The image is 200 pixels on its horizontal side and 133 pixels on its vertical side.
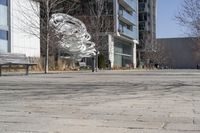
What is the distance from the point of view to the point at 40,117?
296 inches

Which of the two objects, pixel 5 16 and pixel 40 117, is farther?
pixel 5 16

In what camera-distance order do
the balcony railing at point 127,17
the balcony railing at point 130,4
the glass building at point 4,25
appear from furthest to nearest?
1. the balcony railing at point 130,4
2. the balcony railing at point 127,17
3. the glass building at point 4,25

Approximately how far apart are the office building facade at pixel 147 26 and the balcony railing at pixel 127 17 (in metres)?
11.8

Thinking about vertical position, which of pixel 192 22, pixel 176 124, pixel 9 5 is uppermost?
pixel 9 5

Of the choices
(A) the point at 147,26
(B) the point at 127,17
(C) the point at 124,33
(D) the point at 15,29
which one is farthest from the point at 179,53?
(D) the point at 15,29

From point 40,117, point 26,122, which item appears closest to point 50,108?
point 40,117

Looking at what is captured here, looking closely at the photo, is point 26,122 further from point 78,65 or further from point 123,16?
point 123,16

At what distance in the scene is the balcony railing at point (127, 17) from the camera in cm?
6900

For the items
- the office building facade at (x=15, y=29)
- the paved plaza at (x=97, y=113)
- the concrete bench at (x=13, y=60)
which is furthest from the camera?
the office building facade at (x=15, y=29)

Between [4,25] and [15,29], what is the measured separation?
208cm

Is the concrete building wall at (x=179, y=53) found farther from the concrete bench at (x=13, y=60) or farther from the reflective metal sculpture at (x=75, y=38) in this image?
the concrete bench at (x=13, y=60)

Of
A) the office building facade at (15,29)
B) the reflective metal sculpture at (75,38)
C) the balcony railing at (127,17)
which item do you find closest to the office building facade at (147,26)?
the balcony railing at (127,17)

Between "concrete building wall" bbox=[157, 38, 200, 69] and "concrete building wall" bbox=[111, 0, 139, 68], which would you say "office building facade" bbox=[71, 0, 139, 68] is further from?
"concrete building wall" bbox=[157, 38, 200, 69]

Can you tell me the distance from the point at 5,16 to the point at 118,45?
123ft
